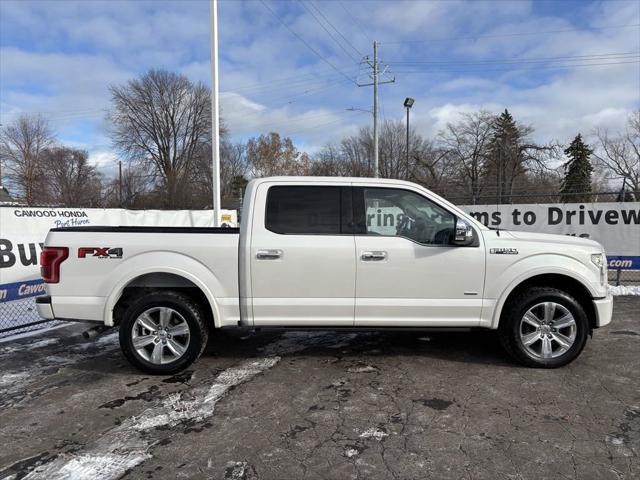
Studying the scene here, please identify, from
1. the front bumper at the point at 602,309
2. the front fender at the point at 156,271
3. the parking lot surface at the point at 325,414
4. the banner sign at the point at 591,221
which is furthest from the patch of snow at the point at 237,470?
the banner sign at the point at 591,221

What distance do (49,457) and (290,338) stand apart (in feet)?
10.6

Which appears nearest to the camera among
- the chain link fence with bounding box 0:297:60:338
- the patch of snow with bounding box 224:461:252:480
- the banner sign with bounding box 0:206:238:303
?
the patch of snow with bounding box 224:461:252:480

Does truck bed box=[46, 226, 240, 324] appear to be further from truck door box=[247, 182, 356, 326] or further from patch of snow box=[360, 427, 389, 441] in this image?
patch of snow box=[360, 427, 389, 441]

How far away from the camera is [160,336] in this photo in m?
4.68

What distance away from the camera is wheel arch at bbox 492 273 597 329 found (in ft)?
15.4

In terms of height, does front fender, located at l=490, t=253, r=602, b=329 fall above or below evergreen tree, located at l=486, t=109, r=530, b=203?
below

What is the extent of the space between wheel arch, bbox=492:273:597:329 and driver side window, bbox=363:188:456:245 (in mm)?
880

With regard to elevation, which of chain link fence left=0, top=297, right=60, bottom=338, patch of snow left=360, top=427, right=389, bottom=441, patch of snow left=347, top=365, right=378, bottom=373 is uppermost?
chain link fence left=0, top=297, right=60, bottom=338

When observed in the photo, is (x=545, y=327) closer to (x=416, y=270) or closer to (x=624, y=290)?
(x=416, y=270)

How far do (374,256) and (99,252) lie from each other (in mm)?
2776

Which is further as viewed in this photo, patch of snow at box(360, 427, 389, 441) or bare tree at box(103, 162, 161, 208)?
bare tree at box(103, 162, 161, 208)

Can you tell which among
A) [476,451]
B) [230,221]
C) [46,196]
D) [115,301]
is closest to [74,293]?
[115,301]

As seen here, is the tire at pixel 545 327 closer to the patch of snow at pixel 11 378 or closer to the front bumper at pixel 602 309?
the front bumper at pixel 602 309

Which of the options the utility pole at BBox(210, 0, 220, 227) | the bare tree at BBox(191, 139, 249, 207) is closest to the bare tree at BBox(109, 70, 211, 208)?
the bare tree at BBox(191, 139, 249, 207)
